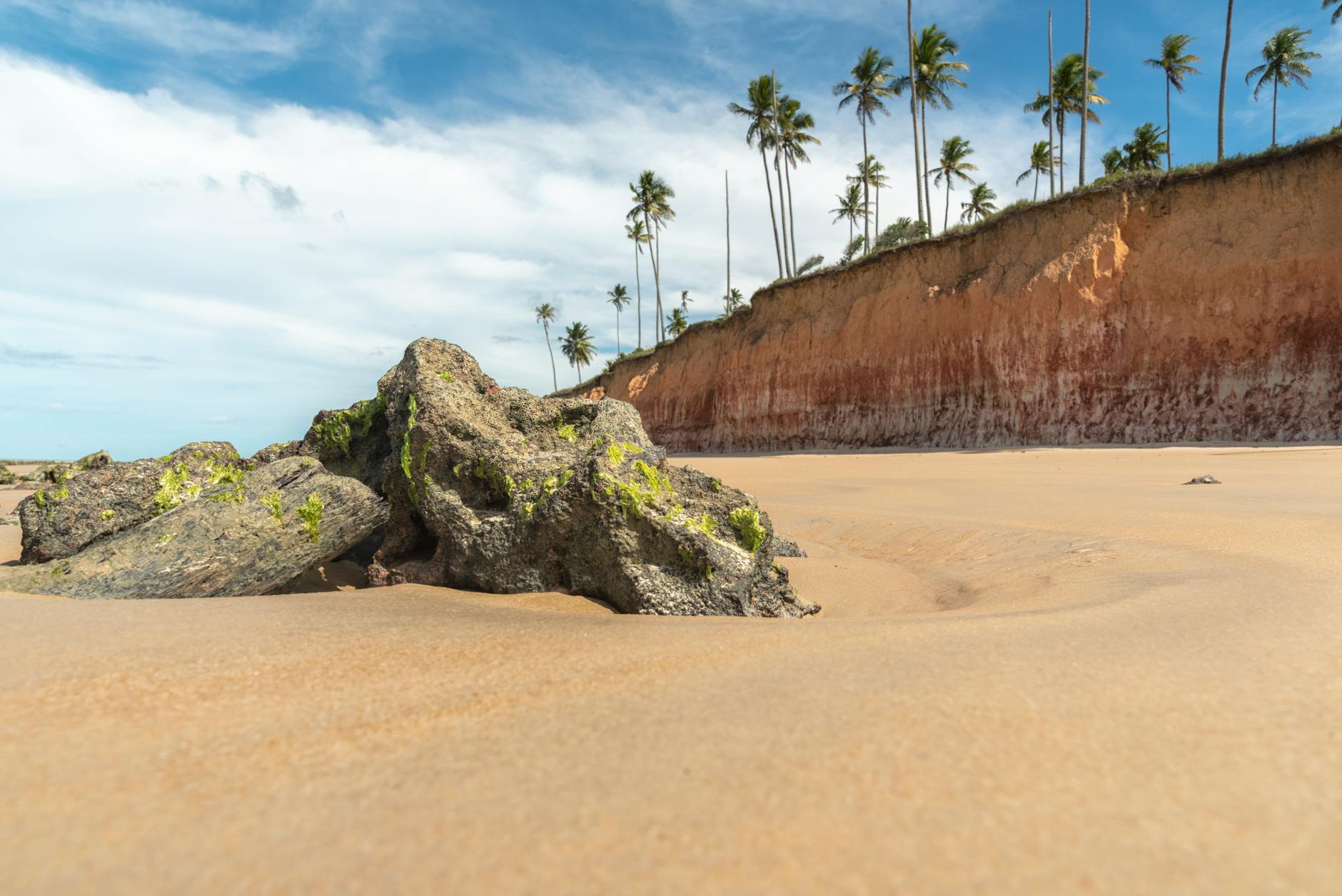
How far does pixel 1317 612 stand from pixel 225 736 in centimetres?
318

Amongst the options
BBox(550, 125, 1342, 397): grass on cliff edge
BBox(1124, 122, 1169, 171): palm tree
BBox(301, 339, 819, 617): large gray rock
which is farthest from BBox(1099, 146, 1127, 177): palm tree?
BBox(301, 339, 819, 617): large gray rock

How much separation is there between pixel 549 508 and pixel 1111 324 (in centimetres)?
1847

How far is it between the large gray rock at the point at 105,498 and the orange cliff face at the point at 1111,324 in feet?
60.5

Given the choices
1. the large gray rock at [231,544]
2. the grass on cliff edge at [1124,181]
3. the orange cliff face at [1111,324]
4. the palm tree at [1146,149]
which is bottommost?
the large gray rock at [231,544]

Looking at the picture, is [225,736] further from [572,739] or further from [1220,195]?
[1220,195]

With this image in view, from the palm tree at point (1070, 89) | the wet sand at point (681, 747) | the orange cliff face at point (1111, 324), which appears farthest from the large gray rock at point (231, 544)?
the palm tree at point (1070, 89)

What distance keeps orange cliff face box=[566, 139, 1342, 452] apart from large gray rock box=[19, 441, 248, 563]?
18.4 metres

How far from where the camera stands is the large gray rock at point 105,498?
3998 mm

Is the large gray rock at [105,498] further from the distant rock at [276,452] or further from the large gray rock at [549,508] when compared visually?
the large gray rock at [549,508]

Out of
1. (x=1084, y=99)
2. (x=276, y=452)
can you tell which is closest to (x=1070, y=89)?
(x=1084, y=99)

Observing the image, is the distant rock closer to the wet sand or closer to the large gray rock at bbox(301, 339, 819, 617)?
the large gray rock at bbox(301, 339, 819, 617)

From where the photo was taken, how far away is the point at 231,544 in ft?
11.3

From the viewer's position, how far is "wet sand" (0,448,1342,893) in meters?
1.04

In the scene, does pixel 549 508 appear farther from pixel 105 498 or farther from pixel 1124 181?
pixel 1124 181
